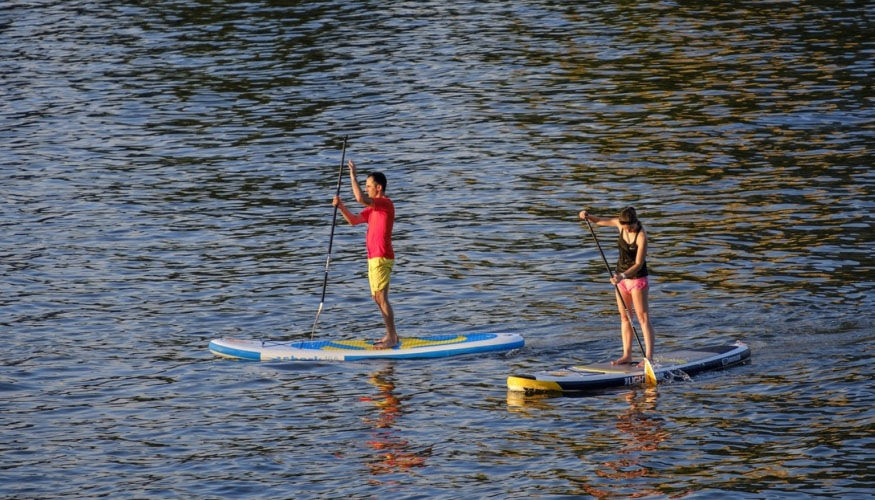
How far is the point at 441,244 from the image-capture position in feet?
→ 85.3

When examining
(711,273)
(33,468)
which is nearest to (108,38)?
(711,273)

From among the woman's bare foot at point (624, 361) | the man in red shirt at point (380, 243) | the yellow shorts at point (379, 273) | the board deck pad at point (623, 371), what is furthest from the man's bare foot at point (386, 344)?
the woman's bare foot at point (624, 361)

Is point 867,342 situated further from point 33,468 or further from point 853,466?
point 33,468

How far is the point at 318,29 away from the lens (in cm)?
4772

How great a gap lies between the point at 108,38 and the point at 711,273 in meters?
31.8

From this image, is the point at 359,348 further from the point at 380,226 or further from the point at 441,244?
the point at 441,244

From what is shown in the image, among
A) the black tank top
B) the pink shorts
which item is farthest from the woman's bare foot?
the black tank top

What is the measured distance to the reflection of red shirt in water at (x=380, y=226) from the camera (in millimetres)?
19594

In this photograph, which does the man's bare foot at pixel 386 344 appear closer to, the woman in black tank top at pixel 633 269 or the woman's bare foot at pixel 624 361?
the woman's bare foot at pixel 624 361

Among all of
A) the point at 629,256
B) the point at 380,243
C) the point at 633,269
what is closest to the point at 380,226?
the point at 380,243

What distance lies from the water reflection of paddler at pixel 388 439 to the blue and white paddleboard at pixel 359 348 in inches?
29.5

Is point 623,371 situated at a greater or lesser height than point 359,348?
greater

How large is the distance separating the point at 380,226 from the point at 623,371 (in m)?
4.31

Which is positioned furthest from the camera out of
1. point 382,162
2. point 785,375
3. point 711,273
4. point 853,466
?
point 382,162
